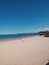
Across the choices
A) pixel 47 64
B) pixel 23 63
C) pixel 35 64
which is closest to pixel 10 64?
pixel 23 63

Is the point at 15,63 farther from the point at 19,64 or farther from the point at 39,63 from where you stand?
the point at 39,63

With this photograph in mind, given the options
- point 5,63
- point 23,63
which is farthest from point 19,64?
point 5,63

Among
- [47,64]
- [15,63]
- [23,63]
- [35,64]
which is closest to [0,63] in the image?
[15,63]

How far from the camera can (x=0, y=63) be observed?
21.3 feet

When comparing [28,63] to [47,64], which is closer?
[47,64]

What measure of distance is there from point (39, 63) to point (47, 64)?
0.57m

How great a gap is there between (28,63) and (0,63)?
1.56 m

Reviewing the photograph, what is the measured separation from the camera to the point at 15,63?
6.48 meters

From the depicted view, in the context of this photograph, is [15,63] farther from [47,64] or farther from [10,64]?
[47,64]

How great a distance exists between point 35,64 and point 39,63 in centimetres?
28

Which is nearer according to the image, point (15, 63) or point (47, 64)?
point (47, 64)

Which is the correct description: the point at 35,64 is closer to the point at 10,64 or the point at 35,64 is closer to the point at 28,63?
the point at 28,63

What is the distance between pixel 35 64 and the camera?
6293mm

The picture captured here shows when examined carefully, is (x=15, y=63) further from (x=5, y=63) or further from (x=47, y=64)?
Result: (x=47, y=64)
